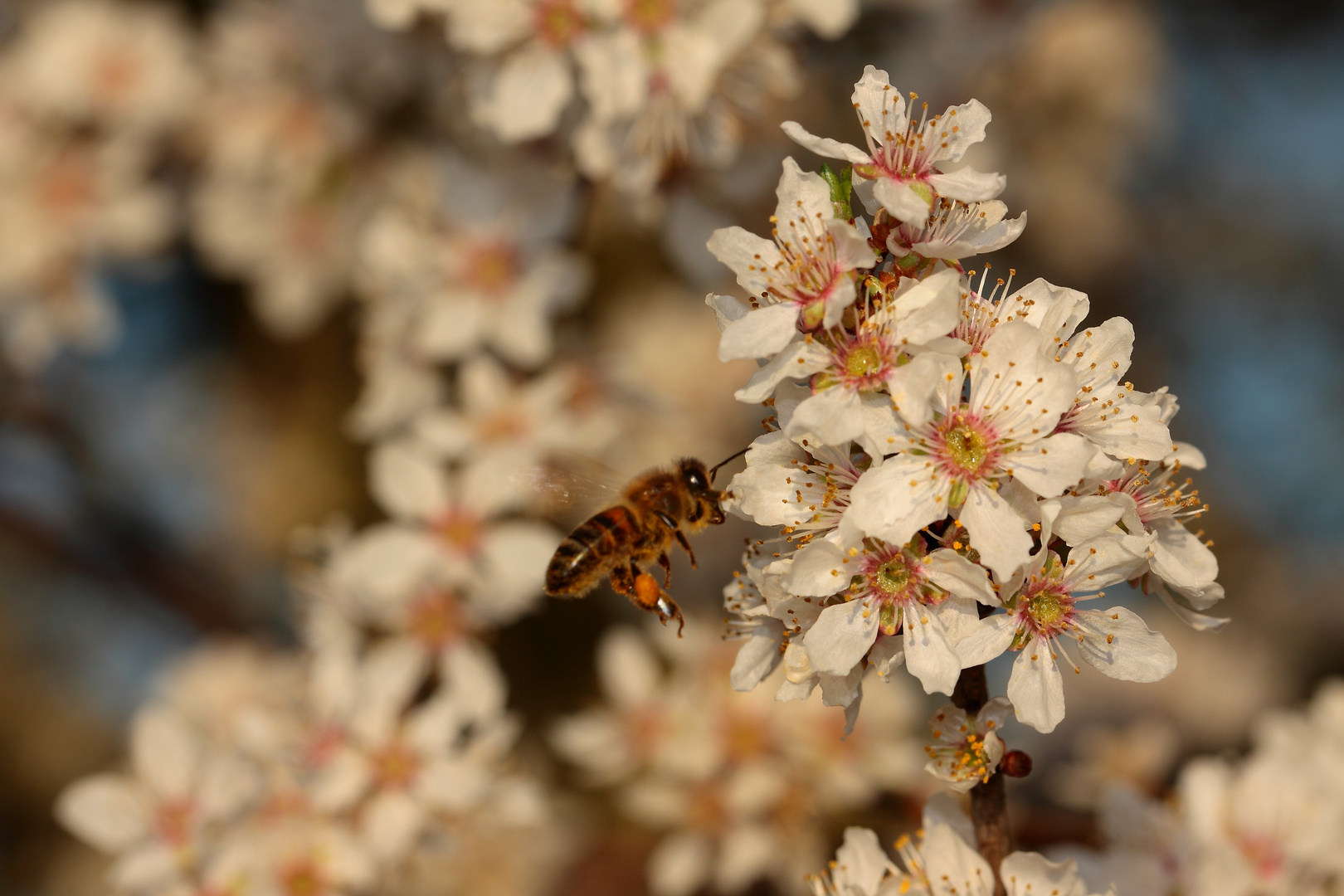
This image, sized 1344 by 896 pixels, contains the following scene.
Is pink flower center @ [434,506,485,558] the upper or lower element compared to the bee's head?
upper

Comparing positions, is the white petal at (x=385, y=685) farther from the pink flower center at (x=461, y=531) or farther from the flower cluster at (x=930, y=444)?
the flower cluster at (x=930, y=444)

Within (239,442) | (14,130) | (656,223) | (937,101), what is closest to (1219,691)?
(937,101)

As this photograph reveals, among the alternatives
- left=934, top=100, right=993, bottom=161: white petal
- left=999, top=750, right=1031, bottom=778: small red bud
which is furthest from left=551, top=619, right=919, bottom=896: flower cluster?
left=934, top=100, right=993, bottom=161: white petal

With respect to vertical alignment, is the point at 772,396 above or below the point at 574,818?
below

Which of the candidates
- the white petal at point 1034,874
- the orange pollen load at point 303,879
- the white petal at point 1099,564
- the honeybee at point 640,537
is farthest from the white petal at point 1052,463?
the orange pollen load at point 303,879

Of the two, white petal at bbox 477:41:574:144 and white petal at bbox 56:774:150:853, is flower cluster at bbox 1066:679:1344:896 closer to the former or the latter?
white petal at bbox 477:41:574:144

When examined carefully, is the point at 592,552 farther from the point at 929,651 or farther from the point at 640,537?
the point at 929,651

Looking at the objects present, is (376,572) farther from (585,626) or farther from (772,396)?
(585,626)
